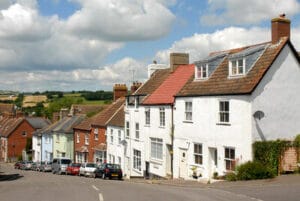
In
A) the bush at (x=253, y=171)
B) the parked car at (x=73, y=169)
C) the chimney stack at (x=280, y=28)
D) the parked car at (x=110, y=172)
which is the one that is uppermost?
the chimney stack at (x=280, y=28)

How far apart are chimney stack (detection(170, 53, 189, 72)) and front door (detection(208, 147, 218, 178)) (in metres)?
13.6

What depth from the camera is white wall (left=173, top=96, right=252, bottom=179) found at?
88.6 feet

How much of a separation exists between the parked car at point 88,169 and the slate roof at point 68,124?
19188mm

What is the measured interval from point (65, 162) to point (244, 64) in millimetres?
30855

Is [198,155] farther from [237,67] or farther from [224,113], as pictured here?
[237,67]

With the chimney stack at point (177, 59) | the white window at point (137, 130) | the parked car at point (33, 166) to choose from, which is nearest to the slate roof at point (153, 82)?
the chimney stack at point (177, 59)

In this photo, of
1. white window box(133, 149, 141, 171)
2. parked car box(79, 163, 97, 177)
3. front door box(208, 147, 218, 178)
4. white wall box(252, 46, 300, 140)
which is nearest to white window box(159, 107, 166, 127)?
white window box(133, 149, 141, 171)

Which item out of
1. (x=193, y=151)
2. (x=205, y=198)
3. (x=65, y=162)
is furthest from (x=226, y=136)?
(x=65, y=162)

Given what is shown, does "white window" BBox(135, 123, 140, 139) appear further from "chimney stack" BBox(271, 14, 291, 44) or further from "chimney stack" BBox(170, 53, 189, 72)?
"chimney stack" BBox(271, 14, 291, 44)

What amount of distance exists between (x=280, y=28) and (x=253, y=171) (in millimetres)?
9678

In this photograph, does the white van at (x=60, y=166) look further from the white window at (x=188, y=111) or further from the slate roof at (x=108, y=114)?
the white window at (x=188, y=111)

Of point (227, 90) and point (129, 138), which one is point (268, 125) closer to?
point (227, 90)

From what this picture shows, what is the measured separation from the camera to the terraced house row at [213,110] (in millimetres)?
27156

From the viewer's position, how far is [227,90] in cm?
2847
